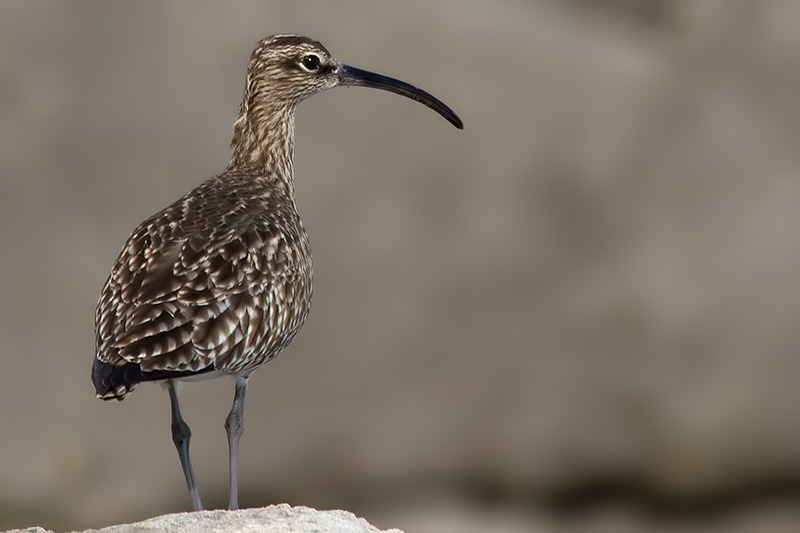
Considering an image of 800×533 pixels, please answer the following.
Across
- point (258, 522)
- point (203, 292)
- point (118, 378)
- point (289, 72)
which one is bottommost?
point (258, 522)

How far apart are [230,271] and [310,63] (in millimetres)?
1952

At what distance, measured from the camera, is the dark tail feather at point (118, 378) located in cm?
711

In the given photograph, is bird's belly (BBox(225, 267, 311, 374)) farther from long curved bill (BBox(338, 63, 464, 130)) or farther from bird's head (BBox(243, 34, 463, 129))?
long curved bill (BBox(338, 63, 464, 130))

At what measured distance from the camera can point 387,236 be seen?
485 inches

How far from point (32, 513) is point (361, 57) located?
14.8ft

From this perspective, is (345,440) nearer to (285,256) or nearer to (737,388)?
(737,388)

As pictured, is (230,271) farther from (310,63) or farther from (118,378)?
(310,63)

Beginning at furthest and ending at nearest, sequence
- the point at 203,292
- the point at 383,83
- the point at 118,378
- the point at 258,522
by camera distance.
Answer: the point at 383,83 < the point at 203,292 < the point at 118,378 < the point at 258,522

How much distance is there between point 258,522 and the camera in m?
6.71

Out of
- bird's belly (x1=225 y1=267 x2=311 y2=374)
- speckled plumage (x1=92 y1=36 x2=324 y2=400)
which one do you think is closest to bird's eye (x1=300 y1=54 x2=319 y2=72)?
speckled plumage (x1=92 y1=36 x2=324 y2=400)

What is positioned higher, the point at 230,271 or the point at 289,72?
the point at 289,72

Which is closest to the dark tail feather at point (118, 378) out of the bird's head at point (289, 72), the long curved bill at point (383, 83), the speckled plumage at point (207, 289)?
the speckled plumage at point (207, 289)

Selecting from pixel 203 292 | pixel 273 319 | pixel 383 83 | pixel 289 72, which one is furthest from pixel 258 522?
pixel 383 83

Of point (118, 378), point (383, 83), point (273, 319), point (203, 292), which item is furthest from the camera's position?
point (383, 83)
